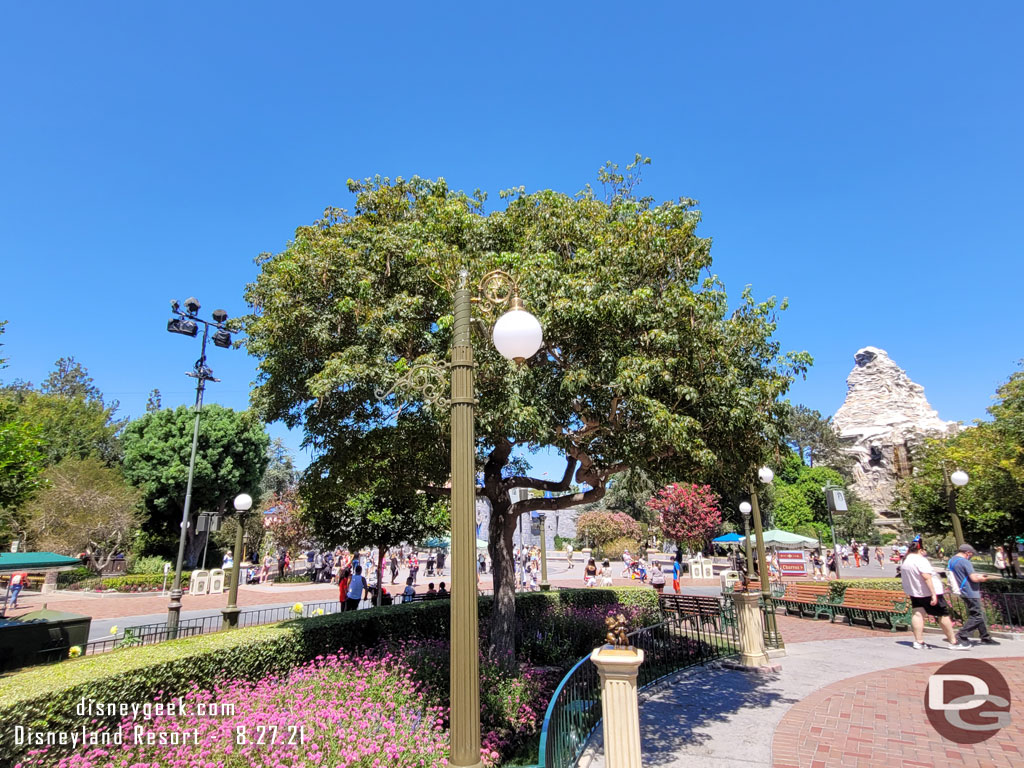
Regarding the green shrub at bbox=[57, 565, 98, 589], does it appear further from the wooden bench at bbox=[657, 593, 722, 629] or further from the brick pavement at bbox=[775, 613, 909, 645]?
the brick pavement at bbox=[775, 613, 909, 645]

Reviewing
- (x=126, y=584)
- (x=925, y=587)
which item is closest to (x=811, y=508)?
(x=925, y=587)

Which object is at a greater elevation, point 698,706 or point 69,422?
point 69,422

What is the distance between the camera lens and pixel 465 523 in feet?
11.4

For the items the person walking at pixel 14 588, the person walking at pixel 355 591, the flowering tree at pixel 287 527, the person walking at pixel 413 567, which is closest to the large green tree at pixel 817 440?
the person walking at pixel 413 567

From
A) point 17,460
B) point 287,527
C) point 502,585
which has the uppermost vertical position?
point 17,460

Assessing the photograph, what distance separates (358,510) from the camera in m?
17.4

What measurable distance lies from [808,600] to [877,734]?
443 inches

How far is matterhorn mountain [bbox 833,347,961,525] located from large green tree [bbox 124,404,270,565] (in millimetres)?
63184

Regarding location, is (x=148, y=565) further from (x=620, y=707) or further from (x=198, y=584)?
(x=620, y=707)

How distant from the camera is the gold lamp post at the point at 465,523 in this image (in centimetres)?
318

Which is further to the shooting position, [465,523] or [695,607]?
[695,607]

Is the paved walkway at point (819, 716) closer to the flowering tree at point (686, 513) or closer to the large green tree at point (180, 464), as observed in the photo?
the flowering tree at point (686, 513)

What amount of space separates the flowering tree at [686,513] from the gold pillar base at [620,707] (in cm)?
3355

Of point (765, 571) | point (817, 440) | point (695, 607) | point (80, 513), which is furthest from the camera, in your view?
point (817, 440)
